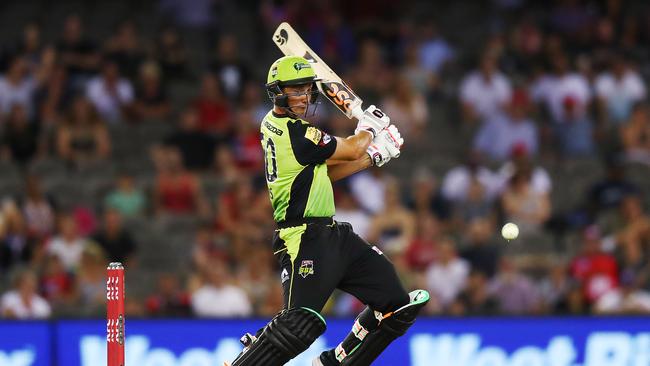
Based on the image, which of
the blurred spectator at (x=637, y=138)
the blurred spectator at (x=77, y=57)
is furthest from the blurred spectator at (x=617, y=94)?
the blurred spectator at (x=77, y=57)

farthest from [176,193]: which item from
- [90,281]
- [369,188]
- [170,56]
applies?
[170,56]

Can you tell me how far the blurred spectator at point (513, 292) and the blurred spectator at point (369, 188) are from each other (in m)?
1.93

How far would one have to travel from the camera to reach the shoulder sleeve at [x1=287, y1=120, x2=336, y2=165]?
356 inches

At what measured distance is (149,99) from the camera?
17.6 meters

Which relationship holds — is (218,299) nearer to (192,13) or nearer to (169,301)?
(169,301)

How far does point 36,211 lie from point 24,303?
1.76 meters

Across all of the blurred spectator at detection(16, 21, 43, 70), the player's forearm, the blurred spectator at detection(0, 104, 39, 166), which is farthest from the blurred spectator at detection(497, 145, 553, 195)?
the player's forearm

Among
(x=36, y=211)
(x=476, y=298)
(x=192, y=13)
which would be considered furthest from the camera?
(x=192, y=13)

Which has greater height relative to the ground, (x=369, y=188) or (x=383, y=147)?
(x=369, y=188)

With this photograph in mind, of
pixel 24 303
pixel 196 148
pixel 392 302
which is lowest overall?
pixel 392 302

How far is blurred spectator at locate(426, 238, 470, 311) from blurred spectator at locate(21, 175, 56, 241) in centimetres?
441

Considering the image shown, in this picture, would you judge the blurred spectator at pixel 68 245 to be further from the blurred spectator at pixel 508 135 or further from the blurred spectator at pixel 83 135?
the blurred spectator at pixel 508 135

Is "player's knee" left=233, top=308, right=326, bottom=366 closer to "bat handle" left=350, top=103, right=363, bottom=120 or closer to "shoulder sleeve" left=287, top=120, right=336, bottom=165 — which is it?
"shoulder sleeve" left=287, top=120, right=336, bottom=165

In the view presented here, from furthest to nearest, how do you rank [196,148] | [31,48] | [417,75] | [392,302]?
[417,75] → [31,48] → [196,148] → [392,302]
